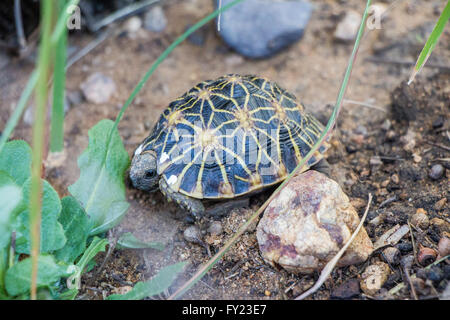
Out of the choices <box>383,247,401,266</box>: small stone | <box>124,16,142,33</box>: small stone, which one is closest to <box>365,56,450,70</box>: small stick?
<box>383,247,401,266</box>: small stone

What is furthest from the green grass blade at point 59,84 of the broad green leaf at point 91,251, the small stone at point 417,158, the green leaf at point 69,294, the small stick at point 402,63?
the small stick at point 402,63

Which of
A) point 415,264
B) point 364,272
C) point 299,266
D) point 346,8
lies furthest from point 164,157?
point 346,8

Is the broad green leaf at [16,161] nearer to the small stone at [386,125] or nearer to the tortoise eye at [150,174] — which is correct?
the tortoise eye at [150,174]

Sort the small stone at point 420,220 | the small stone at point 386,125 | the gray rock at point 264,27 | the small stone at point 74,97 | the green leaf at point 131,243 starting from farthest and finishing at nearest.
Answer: the gray rock at point 264,27 → the small stone at point 74,97 → the small stone at point 386,125 → the green leaf at point 131,243 → the small stone at point 420,220

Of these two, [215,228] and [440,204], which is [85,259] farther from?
[440,204]

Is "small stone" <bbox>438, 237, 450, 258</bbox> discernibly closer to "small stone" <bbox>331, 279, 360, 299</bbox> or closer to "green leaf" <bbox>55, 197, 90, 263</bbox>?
"small stone" <bbox>331, 279, 360, 299</bbox>
